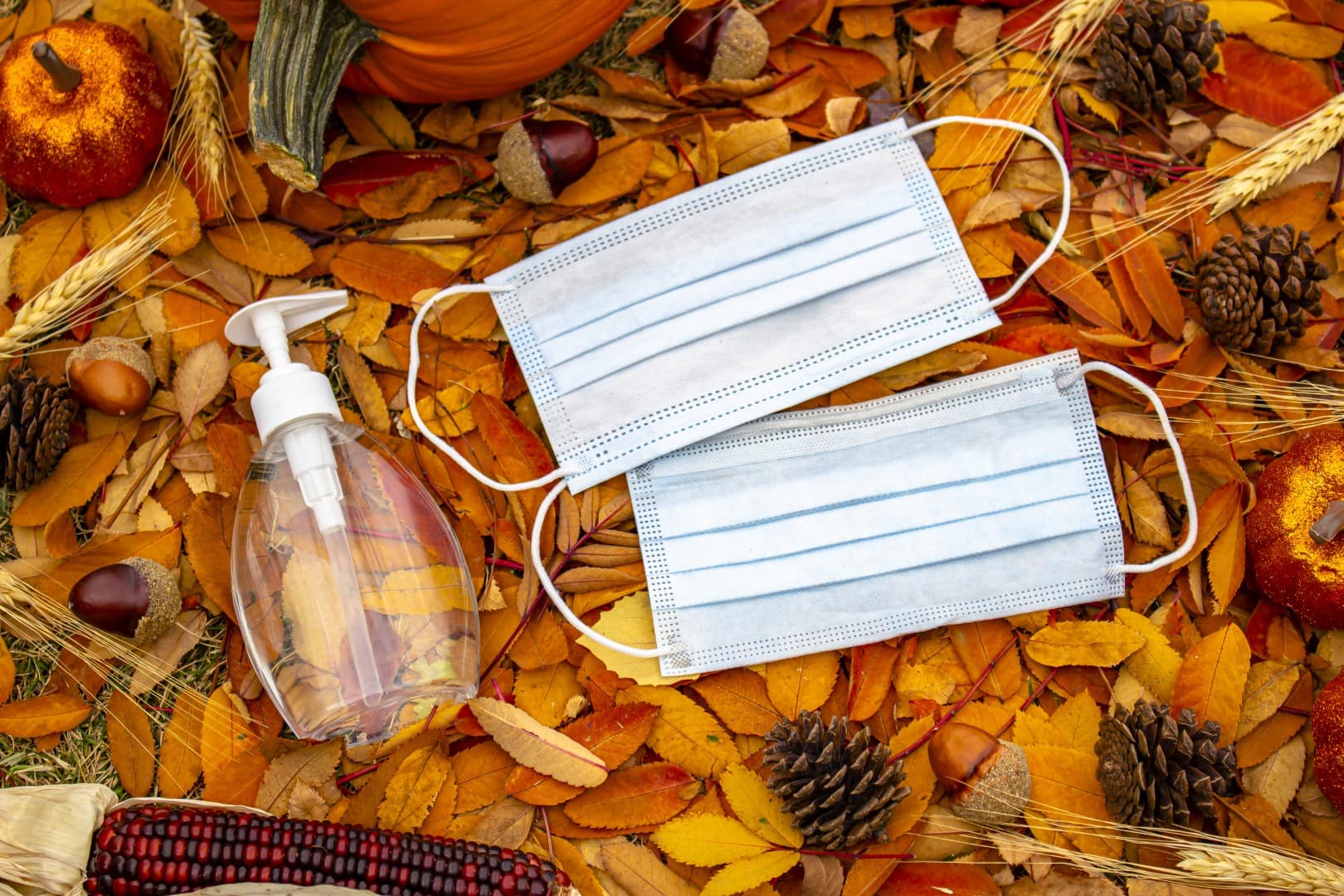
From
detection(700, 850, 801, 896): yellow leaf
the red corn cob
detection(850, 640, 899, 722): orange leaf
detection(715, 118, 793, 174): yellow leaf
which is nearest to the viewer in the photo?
the red corn cob

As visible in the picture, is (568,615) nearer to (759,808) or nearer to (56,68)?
(759,808)

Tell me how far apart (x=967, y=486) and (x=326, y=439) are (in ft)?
2.70

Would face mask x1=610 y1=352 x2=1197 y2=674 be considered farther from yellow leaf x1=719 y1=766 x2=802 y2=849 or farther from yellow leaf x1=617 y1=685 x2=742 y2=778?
yellow leaf x1=719 y1=766 x2=802 y2=849

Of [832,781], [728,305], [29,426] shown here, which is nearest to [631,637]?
[832,781]

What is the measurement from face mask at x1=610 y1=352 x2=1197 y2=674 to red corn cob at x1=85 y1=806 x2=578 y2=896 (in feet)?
1.11

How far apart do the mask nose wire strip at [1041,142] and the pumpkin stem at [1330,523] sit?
1.55ft

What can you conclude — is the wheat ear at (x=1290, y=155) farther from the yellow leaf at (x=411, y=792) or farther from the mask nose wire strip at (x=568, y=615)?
the yellow leaf at (x=411, y=792)

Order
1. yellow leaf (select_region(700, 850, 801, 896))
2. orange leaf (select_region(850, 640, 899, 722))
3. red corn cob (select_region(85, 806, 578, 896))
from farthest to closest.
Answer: orange leaf (select_region(850, 640, 899, 722)), yellow leaf (select_region(700, 850, 801, 896)), red corn cob (select_region(85, 806, 578, 896))

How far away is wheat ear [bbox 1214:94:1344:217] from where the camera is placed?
4.80 feet

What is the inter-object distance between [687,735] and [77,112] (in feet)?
3.71

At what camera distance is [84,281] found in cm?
139

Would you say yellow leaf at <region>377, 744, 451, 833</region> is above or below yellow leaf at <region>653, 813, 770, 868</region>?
above

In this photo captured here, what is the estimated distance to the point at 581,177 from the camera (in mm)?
1509

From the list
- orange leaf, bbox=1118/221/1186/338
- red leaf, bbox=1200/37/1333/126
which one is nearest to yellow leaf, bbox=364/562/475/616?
orange leaf, bbox=1118/221/1186/338
